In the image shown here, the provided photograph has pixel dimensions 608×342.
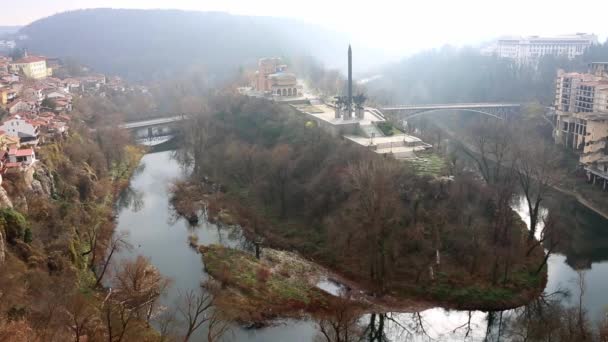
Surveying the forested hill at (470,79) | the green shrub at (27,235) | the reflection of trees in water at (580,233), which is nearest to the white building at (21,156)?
the green shrub at (27,235)

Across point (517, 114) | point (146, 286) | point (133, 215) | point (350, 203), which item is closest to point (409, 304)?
point (350, 203)

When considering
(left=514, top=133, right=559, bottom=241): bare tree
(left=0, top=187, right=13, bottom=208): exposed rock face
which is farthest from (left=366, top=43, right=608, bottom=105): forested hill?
(left=0, top=187, right=13, bottom=208): exposed rock face

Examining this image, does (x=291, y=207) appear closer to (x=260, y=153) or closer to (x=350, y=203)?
(x=350, y=203)

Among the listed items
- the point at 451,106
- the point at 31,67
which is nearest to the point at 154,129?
the point at 31,67

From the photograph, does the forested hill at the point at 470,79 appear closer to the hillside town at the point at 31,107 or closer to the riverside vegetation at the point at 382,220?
the riverside vegetation at the point at 382,220

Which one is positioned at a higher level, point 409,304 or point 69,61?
point 69,61
